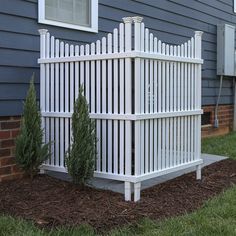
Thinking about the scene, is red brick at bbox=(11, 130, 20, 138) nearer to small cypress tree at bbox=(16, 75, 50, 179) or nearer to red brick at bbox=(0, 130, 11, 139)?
red brick at bbox=(0, 130, 11, 139)

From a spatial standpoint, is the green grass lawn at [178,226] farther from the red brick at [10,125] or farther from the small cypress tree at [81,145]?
the red brick at [10,125]

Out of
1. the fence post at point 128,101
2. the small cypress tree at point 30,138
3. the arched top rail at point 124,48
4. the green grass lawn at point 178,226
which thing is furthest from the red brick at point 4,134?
the fence post at point 128,101

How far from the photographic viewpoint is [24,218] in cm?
405

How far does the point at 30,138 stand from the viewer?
5.04 meters

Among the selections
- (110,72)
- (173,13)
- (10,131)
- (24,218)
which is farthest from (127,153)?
(173,13)

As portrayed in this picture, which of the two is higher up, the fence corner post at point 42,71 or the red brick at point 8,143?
the fence corner post at point 42,71

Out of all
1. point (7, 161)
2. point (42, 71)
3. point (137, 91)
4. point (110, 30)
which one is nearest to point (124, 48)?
point (137, 91)

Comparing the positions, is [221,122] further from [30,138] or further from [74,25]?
[30,138]

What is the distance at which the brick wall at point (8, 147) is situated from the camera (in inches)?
208

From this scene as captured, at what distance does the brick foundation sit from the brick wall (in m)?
5.35

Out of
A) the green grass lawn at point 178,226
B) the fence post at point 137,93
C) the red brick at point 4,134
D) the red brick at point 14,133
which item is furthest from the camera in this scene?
the red brick at point 14,133

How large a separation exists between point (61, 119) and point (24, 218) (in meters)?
1.48

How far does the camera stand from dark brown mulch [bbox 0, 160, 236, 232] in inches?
160

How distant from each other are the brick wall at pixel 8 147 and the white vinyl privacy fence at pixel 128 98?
0.37 meters
